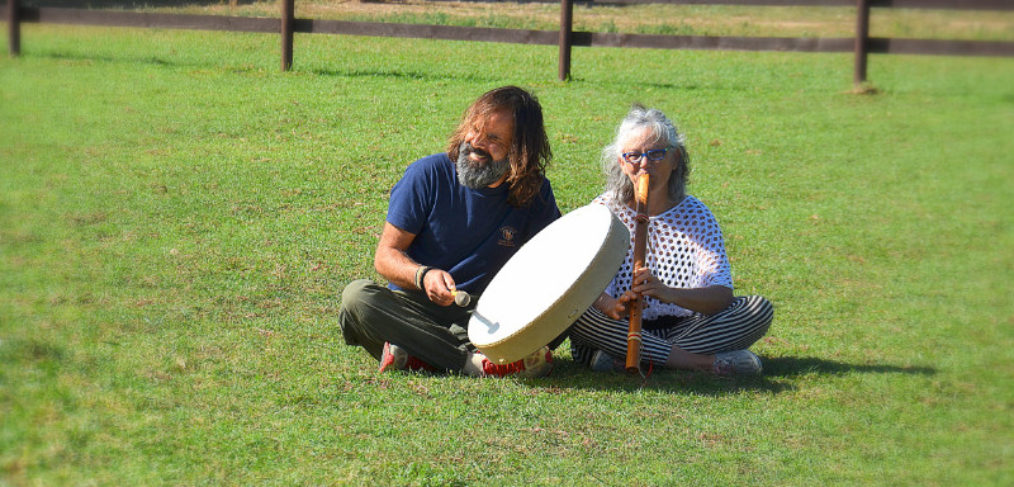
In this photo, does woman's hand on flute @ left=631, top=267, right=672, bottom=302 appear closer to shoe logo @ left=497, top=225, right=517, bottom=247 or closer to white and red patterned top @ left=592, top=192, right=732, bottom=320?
white and red patterned top @ left=592, top=192, right=732, bottom=320

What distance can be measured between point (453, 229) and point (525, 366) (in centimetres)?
→ 66

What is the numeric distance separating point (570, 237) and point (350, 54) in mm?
8476

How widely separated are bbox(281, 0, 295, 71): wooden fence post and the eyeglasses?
7015 millimetres

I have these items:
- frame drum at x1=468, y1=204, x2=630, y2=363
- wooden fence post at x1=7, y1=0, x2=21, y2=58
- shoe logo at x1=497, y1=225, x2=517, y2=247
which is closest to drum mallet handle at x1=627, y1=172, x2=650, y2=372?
frame drum at x1=468, y1=204, x2=630, y2=363

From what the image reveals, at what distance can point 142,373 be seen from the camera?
3.77 m

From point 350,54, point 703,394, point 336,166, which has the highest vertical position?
point 350,54

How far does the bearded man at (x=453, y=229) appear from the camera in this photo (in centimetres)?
406

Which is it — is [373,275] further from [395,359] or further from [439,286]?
[439,286]

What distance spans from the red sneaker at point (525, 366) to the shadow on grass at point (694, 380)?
4 centimetres

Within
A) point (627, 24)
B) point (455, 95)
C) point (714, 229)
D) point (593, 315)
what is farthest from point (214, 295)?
point (627, 24)

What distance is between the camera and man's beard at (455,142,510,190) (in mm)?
4047

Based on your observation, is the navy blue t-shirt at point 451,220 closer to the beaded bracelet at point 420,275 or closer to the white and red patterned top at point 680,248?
the beaded bracelet at point 420,275

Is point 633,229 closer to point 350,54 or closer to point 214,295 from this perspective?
point 214,295

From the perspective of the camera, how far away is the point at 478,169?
4.05m
